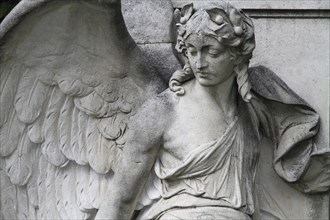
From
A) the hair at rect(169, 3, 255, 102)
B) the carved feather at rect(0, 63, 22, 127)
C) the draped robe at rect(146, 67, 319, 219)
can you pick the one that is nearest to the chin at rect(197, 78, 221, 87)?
the hair at rect(169, 3, 255, 102)

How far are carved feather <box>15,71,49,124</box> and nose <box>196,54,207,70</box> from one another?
824mm

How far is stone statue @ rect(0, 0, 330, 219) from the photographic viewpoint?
6367 mm

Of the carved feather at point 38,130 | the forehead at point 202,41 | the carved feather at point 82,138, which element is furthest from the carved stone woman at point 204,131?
the carved feather at point 38,130

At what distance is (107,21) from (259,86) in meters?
0.76

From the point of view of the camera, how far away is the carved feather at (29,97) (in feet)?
22.0

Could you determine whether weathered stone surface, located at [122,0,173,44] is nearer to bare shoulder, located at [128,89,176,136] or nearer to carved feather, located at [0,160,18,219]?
bare shoulder, located at [128,89,176,136]

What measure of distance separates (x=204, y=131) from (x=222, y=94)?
19 centimetres

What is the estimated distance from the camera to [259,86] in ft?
21.8

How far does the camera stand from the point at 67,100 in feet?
22.0

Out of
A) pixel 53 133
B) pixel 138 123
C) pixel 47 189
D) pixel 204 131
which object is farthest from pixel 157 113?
pixel 47 189

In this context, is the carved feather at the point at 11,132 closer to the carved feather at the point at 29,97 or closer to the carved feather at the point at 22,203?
the carved feather at the point at 29,97

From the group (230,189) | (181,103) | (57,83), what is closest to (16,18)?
(57,83)

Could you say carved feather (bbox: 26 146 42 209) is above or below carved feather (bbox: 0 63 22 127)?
below

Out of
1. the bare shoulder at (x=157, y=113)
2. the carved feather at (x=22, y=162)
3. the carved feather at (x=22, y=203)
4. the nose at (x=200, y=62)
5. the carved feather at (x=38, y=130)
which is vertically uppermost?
the nose at (x=200, y=62)
